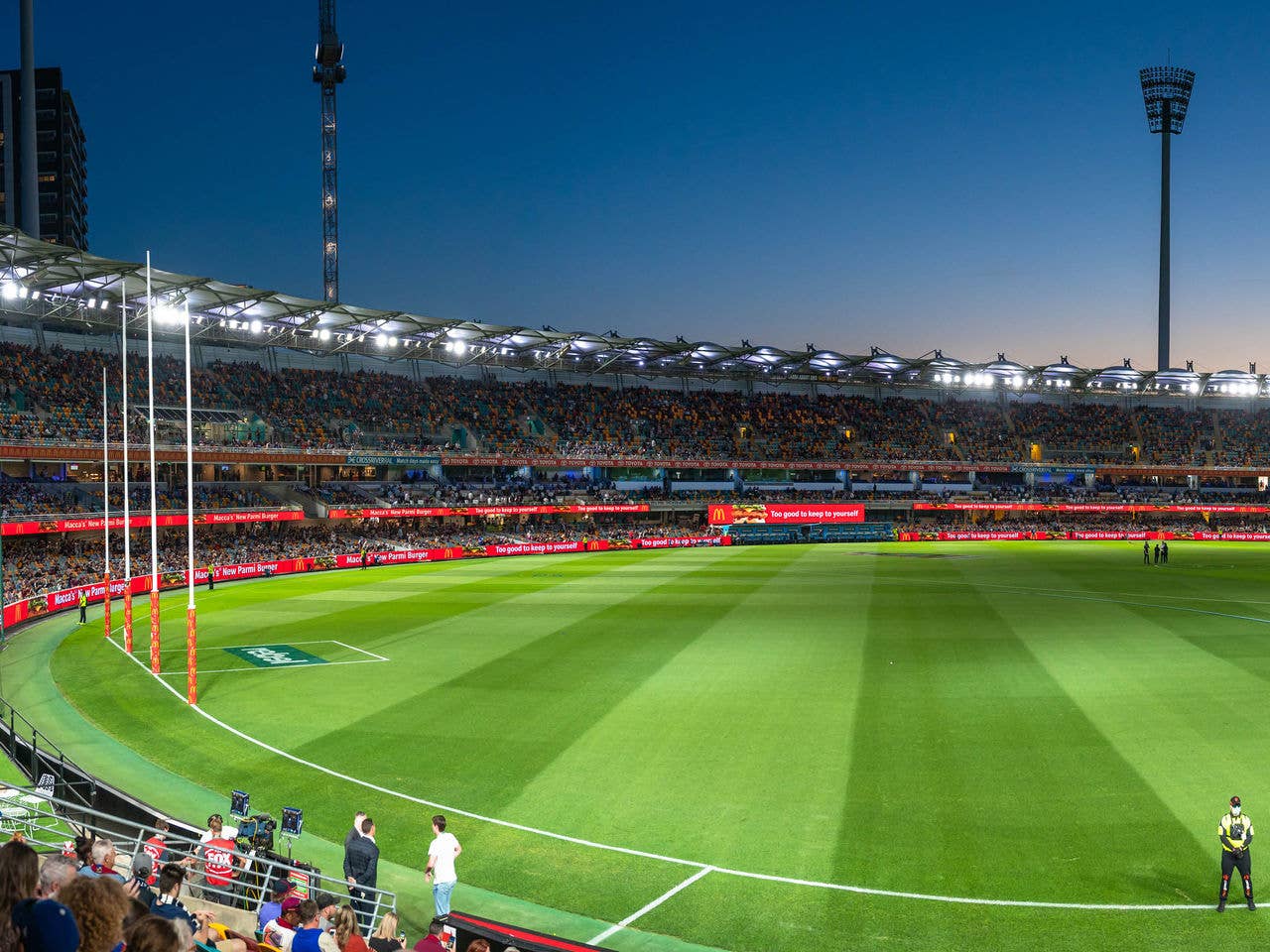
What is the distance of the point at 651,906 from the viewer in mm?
13477

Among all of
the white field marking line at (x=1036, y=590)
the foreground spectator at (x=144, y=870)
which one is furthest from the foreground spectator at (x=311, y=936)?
the white field marking line at (x=1036, y=590)

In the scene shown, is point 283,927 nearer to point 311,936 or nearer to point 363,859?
point 311,936

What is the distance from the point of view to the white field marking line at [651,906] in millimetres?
12570

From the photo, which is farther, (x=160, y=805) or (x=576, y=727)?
(x=576, y=727)

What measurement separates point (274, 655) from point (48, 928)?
93.0ft

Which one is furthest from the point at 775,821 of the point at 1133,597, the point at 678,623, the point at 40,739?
the point at 1133,597

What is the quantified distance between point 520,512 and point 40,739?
58.1 metres

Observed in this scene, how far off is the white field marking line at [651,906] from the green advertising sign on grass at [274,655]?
19535mm

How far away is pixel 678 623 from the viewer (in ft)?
124

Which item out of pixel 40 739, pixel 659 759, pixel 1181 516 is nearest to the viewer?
pixel 659 759

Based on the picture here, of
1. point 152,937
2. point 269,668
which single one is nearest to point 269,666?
point 269,668

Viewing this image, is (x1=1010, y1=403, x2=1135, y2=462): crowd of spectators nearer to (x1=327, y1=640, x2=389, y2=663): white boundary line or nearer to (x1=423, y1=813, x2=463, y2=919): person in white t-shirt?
(x1=327, y1=640, x2=389, y2=663): white boundary line

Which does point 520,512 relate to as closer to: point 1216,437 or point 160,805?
point 160,805

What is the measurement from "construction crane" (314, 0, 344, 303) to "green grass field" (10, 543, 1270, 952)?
74.3m
